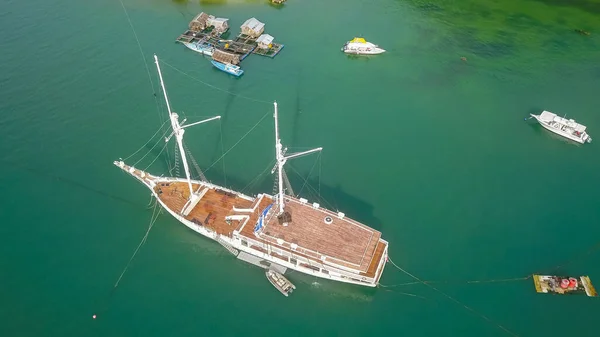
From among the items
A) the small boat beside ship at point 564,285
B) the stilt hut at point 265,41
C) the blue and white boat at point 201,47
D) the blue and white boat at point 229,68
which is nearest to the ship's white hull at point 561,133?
the small boat beside ship at point 564,285

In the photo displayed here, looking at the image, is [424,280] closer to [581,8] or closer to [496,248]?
[496,248]

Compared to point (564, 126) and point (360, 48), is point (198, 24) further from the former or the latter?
point (564, 126)

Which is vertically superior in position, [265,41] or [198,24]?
[198,24]

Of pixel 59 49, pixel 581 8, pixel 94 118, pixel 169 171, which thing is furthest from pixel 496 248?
pixel 59 49

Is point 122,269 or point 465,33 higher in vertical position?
point 465,33

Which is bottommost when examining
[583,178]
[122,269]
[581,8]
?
[122,269]

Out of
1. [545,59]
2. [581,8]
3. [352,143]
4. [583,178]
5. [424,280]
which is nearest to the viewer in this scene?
[424,280]

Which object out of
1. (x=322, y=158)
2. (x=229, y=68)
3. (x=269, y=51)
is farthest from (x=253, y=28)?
(x=322, y=158)
